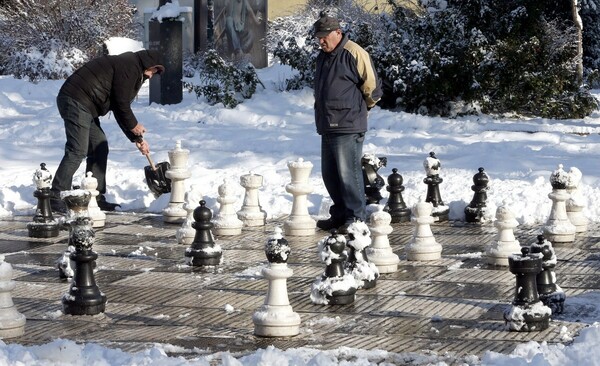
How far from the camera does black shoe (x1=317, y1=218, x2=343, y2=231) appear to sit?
873cm

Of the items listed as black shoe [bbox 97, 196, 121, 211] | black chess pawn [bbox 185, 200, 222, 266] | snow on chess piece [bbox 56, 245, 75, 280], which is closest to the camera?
snow on chess piece [bbox 56, 245, 75, 280]

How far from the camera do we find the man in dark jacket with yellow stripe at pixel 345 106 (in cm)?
851

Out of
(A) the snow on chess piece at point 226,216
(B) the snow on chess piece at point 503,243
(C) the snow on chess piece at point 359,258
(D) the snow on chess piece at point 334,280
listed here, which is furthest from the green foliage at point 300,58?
(D) the snow on chess piece at point 334,280

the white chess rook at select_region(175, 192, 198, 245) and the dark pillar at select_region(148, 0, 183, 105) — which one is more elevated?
the dark pillar at select_region(148, 0, 183, 105)

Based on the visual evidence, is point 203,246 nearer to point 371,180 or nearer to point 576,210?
point 371,180

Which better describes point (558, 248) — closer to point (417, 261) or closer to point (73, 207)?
point (417, 261)

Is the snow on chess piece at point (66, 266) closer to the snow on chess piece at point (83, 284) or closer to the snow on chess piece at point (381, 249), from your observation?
the snow on chess piece at point (83, 284)

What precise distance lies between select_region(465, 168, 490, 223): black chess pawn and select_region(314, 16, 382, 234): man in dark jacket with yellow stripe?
3.23ft

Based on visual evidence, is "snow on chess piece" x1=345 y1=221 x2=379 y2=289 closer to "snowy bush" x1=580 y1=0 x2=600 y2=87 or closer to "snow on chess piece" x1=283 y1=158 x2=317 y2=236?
"snow on chess piece" x1=283 y1=158 x2=317 y2=236

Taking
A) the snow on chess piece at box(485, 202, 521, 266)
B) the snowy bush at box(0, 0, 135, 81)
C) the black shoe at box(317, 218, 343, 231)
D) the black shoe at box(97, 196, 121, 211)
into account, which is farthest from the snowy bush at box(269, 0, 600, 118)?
the snow on chess piece at box(485, 202, 521, 266)

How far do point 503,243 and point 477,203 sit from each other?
187 cm

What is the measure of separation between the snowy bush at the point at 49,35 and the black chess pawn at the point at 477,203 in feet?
58.7

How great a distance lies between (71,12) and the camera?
27.4 metres

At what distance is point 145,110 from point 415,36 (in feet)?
14.3
